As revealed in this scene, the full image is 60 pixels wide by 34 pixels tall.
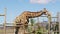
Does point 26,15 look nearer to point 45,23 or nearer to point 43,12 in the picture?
point 43,12

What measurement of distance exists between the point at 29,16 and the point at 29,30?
1.92 meters

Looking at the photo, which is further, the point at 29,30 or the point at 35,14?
the point at 35,14

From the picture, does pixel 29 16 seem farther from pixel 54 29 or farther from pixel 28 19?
pixel 54 29

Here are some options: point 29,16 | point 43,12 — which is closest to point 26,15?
point 29,16

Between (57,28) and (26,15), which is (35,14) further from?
(57,28)

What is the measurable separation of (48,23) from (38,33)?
1.50 m

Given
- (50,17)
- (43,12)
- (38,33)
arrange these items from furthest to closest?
(43,12) → (38,33) → (50,17)

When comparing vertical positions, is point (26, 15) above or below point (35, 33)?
above

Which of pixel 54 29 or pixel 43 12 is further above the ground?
pixel 43 12

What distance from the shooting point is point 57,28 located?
17.5 metres

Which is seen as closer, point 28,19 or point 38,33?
point 38,33

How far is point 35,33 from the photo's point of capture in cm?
1770

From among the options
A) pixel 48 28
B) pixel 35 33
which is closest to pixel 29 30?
pixel 35 33

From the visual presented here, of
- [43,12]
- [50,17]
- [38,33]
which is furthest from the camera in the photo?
[43,12]
